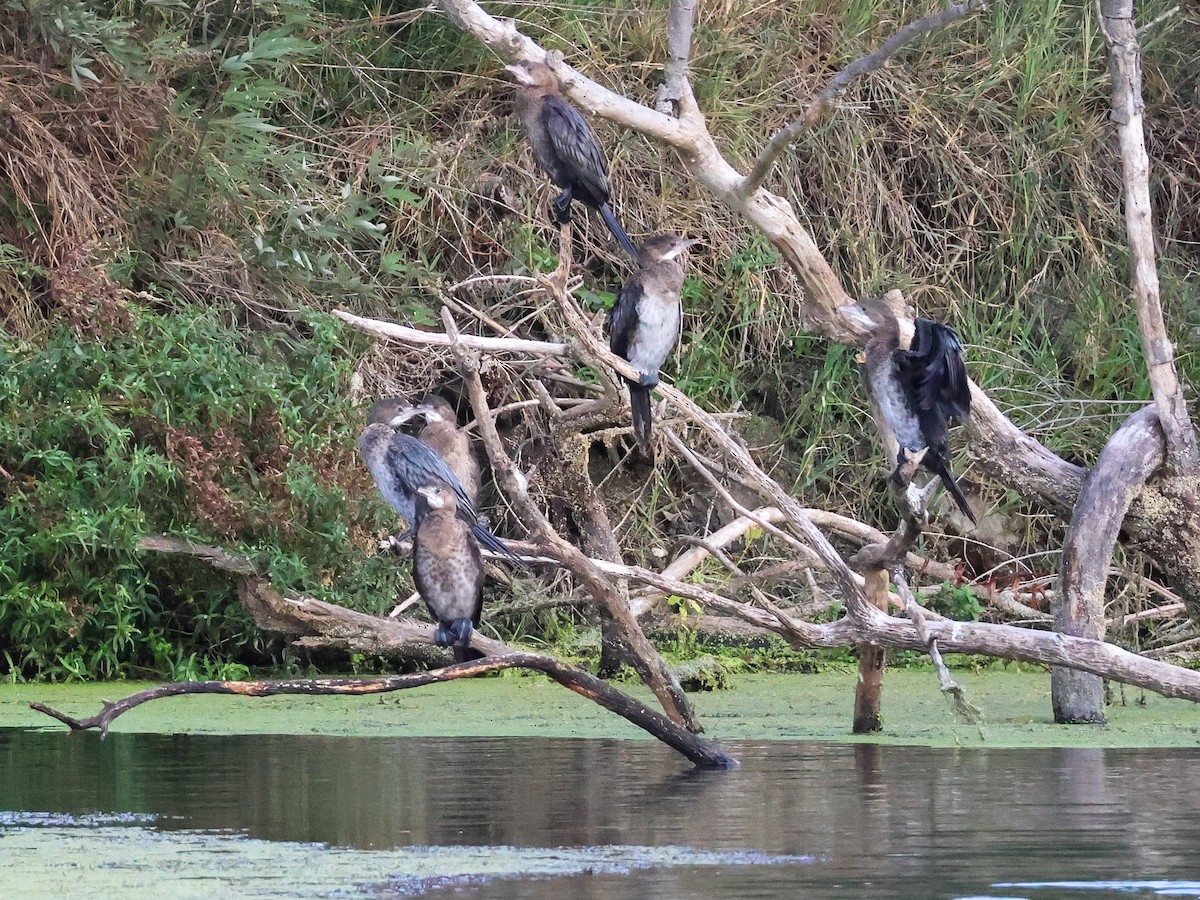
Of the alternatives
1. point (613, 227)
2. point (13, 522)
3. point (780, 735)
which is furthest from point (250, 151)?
point (780, 735)

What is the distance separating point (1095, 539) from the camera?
6.04 m

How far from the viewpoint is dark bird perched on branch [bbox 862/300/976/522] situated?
539 cm

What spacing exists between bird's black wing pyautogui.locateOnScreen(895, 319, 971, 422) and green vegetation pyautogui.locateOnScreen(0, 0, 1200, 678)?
7.47 ft

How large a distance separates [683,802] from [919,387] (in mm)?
1529

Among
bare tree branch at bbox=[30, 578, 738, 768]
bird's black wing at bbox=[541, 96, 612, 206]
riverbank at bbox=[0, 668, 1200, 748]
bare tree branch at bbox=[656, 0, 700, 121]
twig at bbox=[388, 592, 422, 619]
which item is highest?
bare tree branch at bbox=[656, 0, 700, 121]

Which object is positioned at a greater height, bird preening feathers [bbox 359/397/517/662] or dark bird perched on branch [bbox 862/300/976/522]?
dark bird perched on branch [bbox 862/300/976/522]

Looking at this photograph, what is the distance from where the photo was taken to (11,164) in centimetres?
788

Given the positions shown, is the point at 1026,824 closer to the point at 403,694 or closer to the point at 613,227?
the point at 613,227

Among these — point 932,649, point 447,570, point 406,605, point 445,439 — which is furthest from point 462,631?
point 406,605

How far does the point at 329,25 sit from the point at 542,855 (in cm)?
618

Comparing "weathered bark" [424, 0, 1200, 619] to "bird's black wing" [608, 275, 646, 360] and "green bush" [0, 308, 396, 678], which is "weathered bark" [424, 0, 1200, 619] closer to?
"bird's black wing" [608, 275, 646, 360]

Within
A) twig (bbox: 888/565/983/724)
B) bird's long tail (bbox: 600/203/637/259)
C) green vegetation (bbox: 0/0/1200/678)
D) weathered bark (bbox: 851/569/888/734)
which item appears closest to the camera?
twig (bbox: 888/565/983/724)

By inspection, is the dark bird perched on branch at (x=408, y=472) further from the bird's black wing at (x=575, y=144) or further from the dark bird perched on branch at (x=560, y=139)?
the bird's black wing at (x=575, y=144)

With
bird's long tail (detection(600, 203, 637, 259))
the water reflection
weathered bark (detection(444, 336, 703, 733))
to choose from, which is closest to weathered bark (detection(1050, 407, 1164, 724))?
the water reflection
